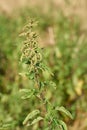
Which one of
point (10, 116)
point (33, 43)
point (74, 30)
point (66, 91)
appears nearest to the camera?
point (33, 43)

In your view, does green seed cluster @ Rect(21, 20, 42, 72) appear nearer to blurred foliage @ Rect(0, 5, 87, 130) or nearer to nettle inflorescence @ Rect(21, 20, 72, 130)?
nettle inflorescence @ Rect(21, 20, 72, 130)

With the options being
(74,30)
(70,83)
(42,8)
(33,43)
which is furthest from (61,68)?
(42,8)

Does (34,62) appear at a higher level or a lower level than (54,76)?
lower

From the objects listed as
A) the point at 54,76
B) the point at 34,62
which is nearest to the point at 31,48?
the point at 34,62

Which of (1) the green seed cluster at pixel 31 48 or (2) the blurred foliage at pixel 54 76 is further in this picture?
(2) the blurred foliage at pixel 54 76

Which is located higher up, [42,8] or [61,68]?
[42,8]

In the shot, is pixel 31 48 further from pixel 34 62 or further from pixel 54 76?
pixel 54 76

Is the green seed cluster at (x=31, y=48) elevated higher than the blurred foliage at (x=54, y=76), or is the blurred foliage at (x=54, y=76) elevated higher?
the blurred foliage at (x=54, y=76)

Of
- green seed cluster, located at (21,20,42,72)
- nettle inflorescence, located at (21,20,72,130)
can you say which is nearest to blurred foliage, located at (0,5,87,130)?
nettle inflorescence, located at (21,20,72,130)

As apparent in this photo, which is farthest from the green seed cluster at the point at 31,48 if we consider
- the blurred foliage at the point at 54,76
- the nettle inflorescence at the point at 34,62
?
the blurred foliage at the point at 54,76

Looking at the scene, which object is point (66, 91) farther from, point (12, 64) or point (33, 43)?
point (33, 43)

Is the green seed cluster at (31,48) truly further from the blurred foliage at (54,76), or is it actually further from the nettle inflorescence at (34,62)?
the blurred foliage at (54,76)
